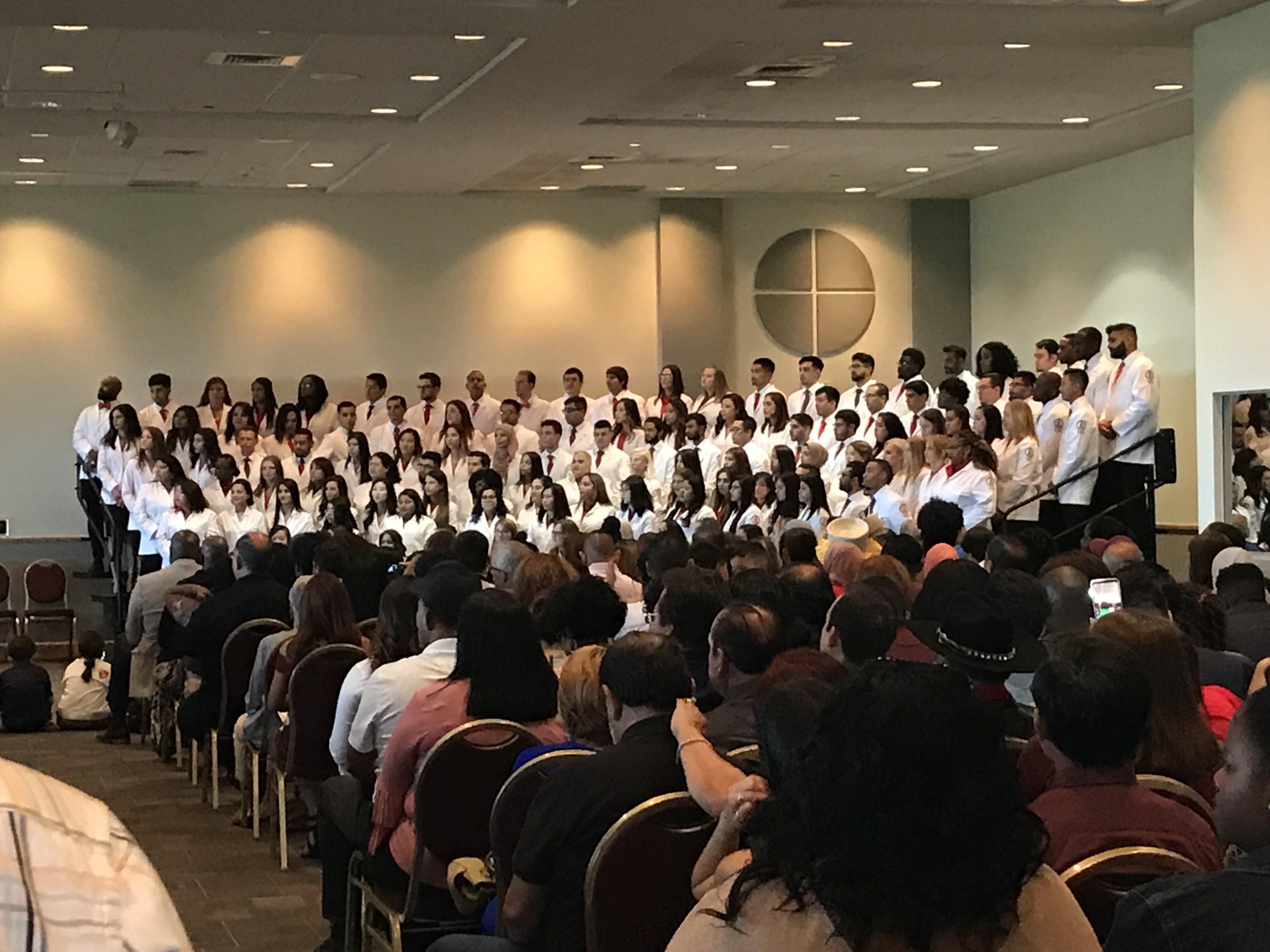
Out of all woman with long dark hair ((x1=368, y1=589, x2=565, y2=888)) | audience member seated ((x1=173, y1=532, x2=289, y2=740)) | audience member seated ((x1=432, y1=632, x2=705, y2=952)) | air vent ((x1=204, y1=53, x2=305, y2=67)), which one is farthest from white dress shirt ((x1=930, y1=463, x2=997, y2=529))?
audience member seated ((x1=432, y1=632, x2=705, y2=952))

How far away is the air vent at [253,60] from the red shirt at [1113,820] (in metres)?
8.41

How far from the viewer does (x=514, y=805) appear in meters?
3.62

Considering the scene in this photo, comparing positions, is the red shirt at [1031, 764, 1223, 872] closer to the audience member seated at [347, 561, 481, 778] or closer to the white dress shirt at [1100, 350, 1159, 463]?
the audience member seated at [347, 561, 481, 778]

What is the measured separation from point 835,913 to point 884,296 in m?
16.1

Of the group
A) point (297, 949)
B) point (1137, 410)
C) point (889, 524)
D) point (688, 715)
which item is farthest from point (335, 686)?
point (1137, 410)

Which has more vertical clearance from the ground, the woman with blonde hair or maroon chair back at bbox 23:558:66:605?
the woman with blonde hair

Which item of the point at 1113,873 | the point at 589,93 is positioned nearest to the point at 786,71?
the point at 589,93

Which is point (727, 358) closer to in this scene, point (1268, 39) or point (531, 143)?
point (531, 143)

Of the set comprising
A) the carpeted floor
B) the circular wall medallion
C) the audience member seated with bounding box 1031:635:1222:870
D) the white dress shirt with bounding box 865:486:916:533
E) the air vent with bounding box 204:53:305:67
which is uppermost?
the air vent with bounding box 204:53:305:67

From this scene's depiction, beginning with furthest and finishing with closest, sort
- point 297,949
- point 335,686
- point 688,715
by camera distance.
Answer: point 335,686
point 297,949
point 688,715

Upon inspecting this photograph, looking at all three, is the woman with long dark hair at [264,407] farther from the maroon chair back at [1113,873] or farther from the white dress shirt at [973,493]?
the maroon chair back at [1113,873]

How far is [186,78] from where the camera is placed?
10.9 meters

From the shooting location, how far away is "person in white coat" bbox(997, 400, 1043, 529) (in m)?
11.9

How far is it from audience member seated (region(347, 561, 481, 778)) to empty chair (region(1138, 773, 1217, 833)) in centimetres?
239
